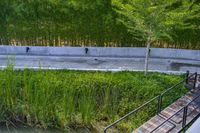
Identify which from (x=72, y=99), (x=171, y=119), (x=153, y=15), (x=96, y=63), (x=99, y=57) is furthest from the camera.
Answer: (x=99, y=57)

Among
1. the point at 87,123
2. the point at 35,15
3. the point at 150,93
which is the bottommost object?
the point at 87,123

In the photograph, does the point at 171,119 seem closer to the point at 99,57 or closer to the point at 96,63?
the point at 96,63

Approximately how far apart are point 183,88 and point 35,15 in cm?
662

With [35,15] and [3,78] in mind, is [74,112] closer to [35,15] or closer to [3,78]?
[3,78]

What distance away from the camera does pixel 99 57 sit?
15797mm

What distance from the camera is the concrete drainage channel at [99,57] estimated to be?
15312mm

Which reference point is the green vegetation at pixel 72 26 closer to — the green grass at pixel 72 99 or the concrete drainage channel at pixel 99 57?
the concrete drainage channel at pixel 99 57

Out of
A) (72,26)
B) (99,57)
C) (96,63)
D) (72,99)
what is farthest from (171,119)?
(72,26)

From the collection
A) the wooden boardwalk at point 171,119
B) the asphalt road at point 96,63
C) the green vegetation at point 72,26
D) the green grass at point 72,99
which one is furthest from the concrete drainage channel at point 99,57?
the wooden boardwalk at point 171,119

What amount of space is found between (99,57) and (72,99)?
402 cm

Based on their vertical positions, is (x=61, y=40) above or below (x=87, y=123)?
→ above

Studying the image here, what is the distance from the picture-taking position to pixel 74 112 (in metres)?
12.3

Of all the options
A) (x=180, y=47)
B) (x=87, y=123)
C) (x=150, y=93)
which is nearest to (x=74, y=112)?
(x=87, y=123)

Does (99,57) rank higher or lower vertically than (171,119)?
higher
